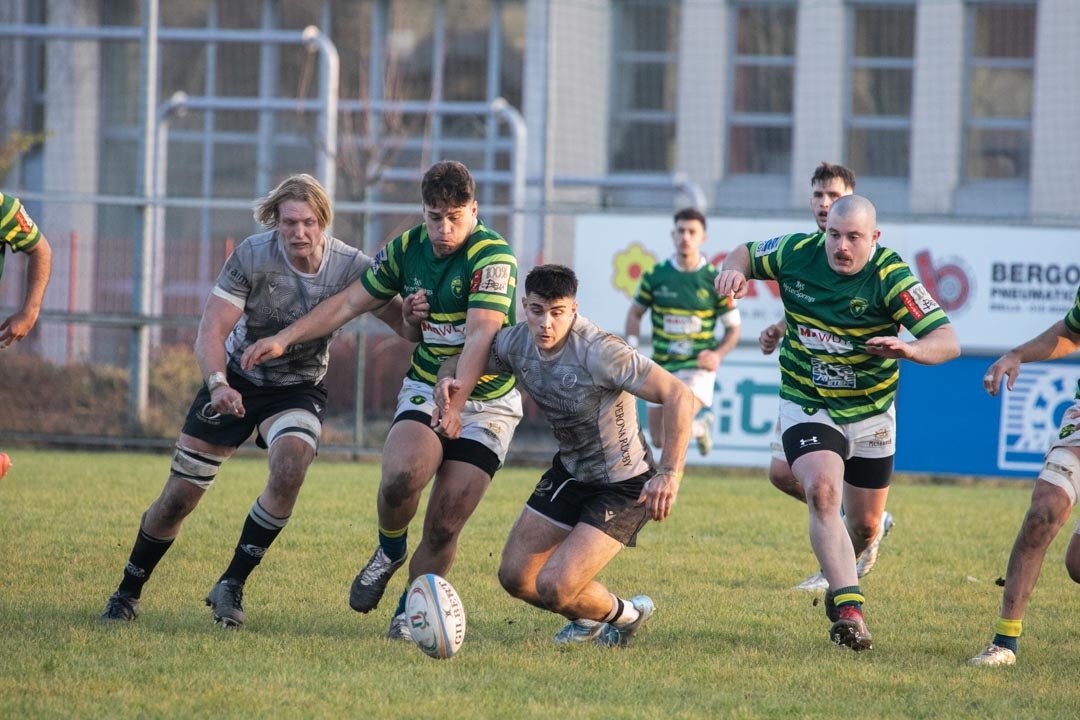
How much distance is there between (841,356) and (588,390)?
4.52 ft

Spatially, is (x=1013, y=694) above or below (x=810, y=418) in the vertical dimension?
below

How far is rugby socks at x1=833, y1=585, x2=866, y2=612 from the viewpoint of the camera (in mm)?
6488

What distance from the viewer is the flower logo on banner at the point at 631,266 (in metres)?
14.7

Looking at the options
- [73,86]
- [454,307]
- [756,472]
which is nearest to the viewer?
[454,307]

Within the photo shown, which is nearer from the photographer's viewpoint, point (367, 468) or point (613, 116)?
point (367, 468)

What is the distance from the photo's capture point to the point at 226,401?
6.46 meters

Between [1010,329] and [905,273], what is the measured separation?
8.14 metres

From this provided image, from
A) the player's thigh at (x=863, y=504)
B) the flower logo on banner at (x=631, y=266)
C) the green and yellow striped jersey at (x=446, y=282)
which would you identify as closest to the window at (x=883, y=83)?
the flower logo on banner at (x=631, y=266)

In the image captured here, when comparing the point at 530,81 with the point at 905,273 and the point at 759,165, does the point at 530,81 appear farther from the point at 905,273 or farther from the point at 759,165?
the point at 905,273

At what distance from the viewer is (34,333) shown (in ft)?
51.4

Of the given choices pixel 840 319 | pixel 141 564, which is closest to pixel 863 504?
Result: pixel 840 319

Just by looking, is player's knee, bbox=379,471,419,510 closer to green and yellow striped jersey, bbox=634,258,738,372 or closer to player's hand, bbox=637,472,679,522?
player's hand, bbox=637,472,679,522

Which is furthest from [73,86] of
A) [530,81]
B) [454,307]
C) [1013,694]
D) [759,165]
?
[1013,694]

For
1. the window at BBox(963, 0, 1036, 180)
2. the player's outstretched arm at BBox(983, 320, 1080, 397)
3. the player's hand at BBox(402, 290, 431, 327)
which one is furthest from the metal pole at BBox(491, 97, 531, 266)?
the player's outstretched arm at BBox(983, 320, 1080, 397)
